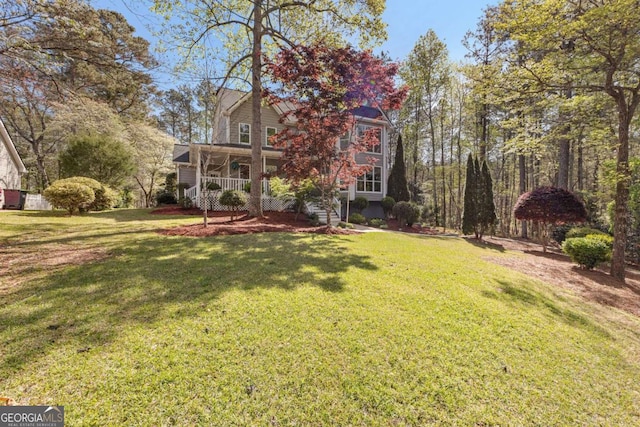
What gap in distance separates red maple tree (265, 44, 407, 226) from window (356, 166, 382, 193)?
9.57m

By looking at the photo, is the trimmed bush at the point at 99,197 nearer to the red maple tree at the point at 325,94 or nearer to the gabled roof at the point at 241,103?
the gabled roof at the point at 241,103

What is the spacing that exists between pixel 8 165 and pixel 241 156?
45.5 ft

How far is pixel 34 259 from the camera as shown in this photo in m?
4.91

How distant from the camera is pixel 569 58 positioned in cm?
811

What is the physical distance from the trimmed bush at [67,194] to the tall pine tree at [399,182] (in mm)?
18044

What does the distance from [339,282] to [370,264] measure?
1403 millimetres

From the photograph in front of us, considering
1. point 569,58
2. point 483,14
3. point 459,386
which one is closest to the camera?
point 459,386

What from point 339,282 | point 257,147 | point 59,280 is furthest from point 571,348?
point 257,147

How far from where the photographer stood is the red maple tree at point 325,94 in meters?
8.93

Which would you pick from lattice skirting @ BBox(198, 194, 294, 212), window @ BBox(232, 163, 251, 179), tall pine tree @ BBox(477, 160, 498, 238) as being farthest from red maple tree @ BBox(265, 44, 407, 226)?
window @ BBox(232, 163, 251, 179)

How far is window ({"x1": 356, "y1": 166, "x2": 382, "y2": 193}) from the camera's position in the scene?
65.4ft

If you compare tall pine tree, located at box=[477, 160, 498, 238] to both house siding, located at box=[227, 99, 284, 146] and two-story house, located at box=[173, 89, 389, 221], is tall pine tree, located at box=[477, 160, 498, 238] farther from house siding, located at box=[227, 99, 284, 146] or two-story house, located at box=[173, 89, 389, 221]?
house siding, located at box=[227, 99, 284, 146]

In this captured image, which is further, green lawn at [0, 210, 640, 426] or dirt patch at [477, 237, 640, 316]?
dirt patch at [477, 237, 640, 316]

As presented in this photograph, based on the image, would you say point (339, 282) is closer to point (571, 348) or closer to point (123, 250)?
point (571, 348)
